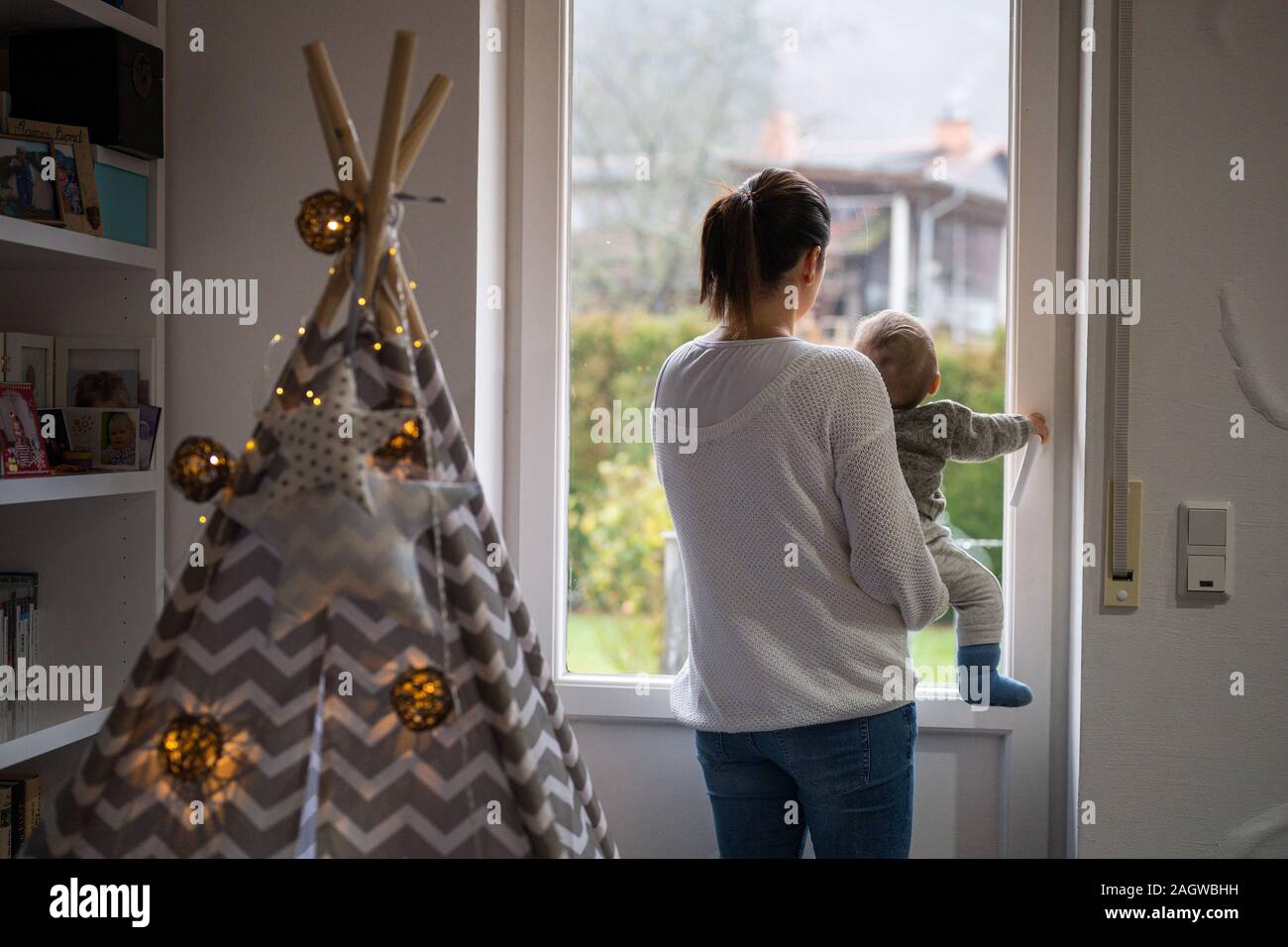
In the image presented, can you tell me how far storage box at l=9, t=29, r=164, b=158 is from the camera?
5.72ft

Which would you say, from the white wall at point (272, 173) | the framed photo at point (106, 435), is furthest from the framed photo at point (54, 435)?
the white wall at point (272, 173)

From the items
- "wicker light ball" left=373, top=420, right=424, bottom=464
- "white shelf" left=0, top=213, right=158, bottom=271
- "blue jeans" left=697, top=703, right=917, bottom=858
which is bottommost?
"blue jeans" left=697, top=703, right=917, bottom=858

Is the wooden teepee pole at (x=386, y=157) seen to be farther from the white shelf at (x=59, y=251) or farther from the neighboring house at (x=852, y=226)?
the neighboring house at (x=852, y=226)

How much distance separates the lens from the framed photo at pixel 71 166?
1684 millimetres

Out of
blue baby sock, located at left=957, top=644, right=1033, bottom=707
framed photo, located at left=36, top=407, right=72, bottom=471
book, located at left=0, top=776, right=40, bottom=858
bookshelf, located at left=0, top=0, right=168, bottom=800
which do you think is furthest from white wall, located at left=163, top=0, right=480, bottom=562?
blue baby sock, located at left=957, top=644, right=1033, bottom=707

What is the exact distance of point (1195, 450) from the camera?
5.67ft

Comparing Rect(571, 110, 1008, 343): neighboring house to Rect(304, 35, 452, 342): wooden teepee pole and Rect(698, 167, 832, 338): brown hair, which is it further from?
Rect(304, 35, 452, 342): wooden teepee pole

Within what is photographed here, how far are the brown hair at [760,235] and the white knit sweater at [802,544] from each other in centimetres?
7

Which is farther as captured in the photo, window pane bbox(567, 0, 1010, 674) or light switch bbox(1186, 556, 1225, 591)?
window pane bbox(567, 0, 1010, 674)

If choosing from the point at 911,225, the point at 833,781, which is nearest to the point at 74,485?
the point at 833,781

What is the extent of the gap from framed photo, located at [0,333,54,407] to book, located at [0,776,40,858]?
62cm

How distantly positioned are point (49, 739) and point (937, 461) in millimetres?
1418

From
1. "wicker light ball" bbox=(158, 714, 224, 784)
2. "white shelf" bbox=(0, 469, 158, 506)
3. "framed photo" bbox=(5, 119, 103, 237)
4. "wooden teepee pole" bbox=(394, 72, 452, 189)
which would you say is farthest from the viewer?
"framed photo" bbox=(5, 119, 103, 237)
